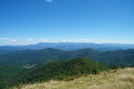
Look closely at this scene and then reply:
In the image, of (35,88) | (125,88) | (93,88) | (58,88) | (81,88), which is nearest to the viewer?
(125,88)

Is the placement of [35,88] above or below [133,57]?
above

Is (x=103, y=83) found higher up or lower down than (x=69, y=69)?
higher up

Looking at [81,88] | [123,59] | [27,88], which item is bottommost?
[123,59]

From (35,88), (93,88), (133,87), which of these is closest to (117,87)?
(133,87)

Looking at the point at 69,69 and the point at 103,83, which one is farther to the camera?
the point at 69,69

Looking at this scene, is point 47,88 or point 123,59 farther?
point 123,59

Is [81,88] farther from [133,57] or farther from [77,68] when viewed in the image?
[133,57]

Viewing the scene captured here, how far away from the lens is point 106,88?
15.4 feet

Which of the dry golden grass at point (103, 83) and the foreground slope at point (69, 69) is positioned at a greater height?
the dry golden grass at point (103, 83)

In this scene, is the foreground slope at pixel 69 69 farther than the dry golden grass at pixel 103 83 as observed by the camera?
Yes

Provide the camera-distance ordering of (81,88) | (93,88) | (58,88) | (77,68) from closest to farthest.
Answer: (93,88) < (81,88) < (58,88) < (77,68)

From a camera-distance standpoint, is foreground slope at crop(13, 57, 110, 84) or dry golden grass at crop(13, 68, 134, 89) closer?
dry golden grass at crop(13, 68, 134, 89)

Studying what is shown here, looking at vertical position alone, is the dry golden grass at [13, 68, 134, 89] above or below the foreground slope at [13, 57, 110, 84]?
above

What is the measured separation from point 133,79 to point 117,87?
1490mm
